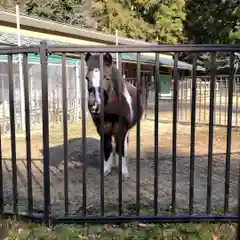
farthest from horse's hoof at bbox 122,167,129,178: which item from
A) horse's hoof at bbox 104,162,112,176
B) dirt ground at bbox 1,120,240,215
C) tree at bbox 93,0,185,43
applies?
tree at bbox 93,0,185,43

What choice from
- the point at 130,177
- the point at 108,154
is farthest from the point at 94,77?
the point at 130,177

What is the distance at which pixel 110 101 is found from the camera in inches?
198

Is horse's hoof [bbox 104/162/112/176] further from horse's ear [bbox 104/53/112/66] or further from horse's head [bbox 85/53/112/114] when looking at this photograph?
horse's ear [bbox 104/53/112/66]

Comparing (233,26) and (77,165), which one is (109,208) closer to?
(77,165)

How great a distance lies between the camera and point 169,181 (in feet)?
17.6

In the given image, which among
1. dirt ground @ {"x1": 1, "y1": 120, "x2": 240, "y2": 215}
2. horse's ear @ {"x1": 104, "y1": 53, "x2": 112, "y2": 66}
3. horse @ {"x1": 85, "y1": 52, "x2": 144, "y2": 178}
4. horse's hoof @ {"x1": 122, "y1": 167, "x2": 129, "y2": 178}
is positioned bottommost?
dirt ground @ {"x1": 1, "y1": 120, "x2": 240, "y2": 215}

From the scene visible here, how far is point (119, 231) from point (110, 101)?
2.09 metres

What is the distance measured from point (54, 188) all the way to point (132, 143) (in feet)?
13.5

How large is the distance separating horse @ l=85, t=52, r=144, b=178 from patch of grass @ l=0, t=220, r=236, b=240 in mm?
754

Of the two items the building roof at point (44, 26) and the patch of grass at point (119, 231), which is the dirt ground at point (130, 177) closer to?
the patch of grass at point (119, 231)

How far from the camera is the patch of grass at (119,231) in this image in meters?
3.27

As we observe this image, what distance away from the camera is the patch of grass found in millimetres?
3270

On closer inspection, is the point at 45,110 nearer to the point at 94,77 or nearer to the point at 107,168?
the point at 94,77

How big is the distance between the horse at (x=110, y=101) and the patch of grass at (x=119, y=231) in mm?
754
